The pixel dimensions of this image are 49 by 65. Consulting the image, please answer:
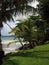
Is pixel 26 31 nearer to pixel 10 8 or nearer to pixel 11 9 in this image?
pixel 11 9

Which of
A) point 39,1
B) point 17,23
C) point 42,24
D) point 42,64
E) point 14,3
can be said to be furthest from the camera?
point 39,1

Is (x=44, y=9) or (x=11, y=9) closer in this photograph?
(x=11, y=9)

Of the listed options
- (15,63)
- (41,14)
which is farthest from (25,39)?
(15,63)

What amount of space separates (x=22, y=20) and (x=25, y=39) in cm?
337

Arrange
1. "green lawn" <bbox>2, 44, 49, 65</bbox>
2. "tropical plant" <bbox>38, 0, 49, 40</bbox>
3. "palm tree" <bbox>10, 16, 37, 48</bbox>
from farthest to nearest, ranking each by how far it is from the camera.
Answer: "tropical plant" <bbox>38, 0, 49, 40</bbox>
"palm tree" <bbox>10, 16, 37, 48</bbox>
"green lawn" <bbox>2, 44, 49, 65</bbox>

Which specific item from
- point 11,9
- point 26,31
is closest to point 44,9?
point 26,31

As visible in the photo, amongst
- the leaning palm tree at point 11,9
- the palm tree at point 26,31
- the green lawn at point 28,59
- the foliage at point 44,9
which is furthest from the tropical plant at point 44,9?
the green lawn at point 28,59

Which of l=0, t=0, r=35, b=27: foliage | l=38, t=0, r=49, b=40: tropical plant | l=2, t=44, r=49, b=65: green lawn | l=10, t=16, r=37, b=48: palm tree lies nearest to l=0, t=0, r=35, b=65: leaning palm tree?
l=0, t=0, r=35, b=27: foliage

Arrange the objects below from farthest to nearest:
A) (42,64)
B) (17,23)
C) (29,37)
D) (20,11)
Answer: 1. (17,23)
2. (29,37)
3. (20,11)
4. (42,64)

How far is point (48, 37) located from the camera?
31.6 meters

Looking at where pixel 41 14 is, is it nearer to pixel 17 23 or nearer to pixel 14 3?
pixel 17 23

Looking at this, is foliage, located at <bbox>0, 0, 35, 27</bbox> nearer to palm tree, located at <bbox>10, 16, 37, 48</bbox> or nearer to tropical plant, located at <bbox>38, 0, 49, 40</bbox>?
palm tree, located at <bbox>10, 16, 37, 48</bbox>

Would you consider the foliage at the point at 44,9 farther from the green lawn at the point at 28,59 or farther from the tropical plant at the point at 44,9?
the green lawn at the point at 28,59

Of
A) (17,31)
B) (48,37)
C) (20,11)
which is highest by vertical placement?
(20,11)
